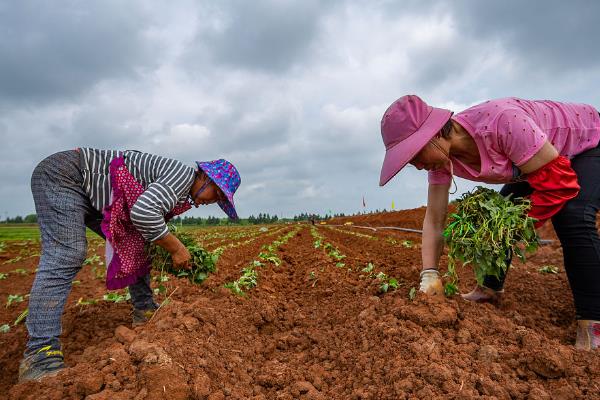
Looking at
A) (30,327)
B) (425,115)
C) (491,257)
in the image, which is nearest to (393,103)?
(425,115)

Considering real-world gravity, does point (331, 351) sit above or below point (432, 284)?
below

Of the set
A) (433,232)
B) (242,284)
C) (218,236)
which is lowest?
(242,284)

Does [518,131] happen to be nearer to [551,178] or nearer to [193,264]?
[551,178]

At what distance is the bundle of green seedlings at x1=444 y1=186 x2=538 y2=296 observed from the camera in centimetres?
277

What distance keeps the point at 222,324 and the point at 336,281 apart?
5.83 ft

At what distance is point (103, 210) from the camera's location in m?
3.07

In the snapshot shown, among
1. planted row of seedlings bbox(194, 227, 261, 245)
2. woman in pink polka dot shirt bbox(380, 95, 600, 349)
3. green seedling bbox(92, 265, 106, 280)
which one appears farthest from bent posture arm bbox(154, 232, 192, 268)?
planted row of seedlings bbox(194, 227, 261, 245)

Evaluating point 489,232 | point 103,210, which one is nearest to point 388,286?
point 489,232

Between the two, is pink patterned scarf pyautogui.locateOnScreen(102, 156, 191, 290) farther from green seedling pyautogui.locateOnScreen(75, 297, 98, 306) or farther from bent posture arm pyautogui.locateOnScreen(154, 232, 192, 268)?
green seedling pyautogui.locateOnScreen(75, 297, 98, 306)

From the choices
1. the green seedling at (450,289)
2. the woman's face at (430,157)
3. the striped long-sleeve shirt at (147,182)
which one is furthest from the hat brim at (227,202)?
the green seedling at (450,289)

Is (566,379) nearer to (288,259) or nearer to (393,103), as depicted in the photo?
(393,103)

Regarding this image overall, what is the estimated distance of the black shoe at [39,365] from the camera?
2547 millimetres

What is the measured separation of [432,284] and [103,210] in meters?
2.48

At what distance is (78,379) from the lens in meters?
2.24
